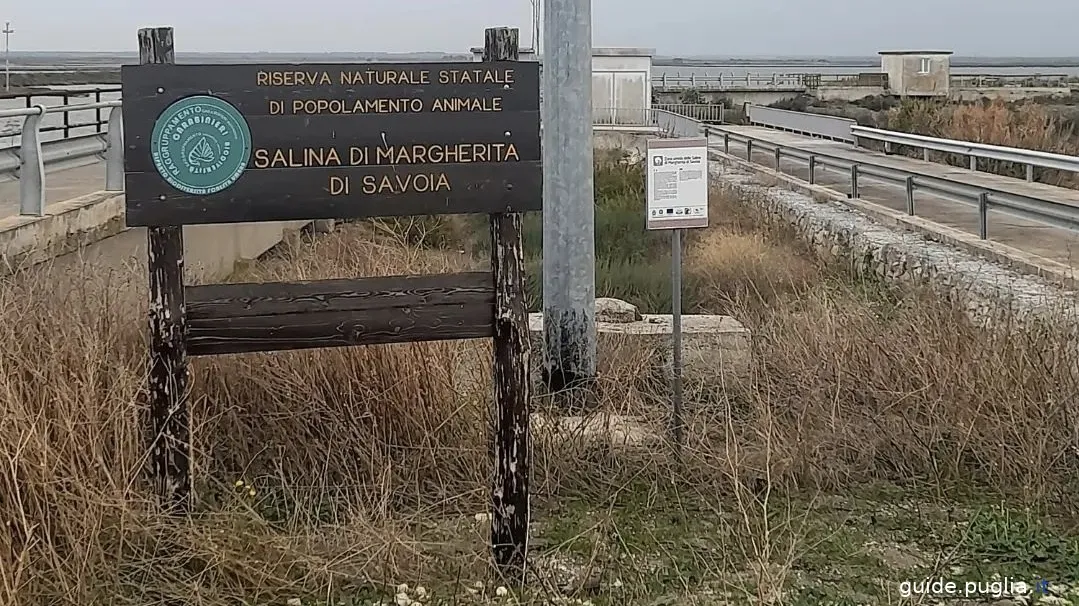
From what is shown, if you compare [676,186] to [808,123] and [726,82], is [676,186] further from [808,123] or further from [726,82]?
[726,82]

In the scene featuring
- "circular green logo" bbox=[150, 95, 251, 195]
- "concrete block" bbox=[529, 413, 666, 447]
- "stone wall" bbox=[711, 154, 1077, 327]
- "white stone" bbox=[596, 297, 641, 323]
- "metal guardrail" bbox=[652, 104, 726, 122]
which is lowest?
"concrete block" bbox=[529, 413, 666, 447]

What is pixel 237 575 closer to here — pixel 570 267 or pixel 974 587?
pixel 974 587

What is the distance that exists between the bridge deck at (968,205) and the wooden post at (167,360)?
18.7 feet

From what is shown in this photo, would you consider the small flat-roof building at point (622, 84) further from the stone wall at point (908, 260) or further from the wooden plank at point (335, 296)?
the wooden plank at point (335, 296)

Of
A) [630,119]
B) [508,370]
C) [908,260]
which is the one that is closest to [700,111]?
[630,119]

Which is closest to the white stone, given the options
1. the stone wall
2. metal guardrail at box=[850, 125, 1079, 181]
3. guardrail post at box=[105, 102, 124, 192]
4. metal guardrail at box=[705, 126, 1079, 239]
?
the stone wall

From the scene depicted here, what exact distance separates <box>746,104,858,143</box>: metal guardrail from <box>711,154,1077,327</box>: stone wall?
9.92 m

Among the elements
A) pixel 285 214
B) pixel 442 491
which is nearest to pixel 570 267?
pixel 442 491

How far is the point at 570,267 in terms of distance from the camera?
6648mm

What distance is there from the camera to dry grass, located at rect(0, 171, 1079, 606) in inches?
156

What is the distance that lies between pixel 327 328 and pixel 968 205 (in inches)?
465

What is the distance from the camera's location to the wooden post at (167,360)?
412 centimetres

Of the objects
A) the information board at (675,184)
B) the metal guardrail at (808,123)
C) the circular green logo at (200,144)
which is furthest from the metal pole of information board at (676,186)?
the metal guardrail at (808,123)

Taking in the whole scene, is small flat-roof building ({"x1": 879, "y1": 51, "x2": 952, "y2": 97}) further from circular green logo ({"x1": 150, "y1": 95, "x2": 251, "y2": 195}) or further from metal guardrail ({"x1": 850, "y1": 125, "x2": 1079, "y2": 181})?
circular green logo ({"x1": 150, "y1": 95, "x2": 251, "y2": 195})
